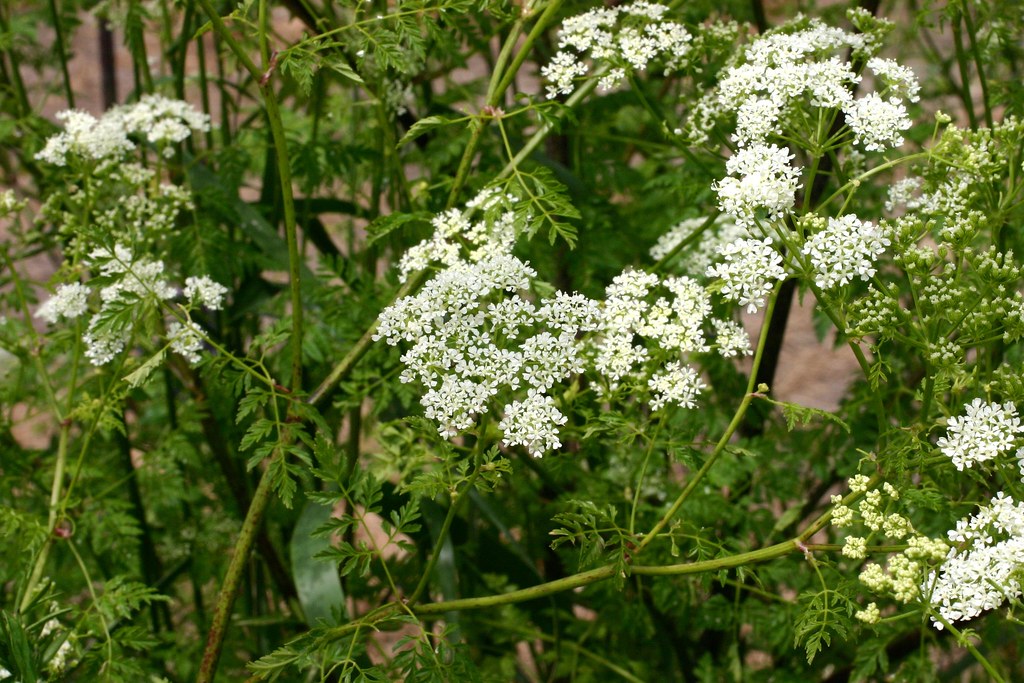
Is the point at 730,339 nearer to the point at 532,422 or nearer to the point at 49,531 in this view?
the point at 532,422

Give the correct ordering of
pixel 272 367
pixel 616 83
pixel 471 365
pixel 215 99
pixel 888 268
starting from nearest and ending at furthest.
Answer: pixel 471 365
pixel 616 83
pixel 272 367
pixel 888 268
pixel 215 99

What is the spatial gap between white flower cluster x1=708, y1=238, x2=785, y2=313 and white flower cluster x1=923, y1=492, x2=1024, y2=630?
Answer: 45cm

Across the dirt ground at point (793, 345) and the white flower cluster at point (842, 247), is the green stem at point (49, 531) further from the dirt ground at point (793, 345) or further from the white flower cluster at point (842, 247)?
the dirt ground at point (793, 345)

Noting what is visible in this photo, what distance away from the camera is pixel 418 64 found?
8.63 ft

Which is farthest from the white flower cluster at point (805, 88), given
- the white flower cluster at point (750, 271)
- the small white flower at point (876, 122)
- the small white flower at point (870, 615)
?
the small white flower at point (870, 615)

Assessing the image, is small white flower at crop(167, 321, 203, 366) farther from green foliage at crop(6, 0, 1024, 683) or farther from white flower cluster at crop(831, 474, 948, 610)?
white flower cluster at crop(831, 474, 948, 610)

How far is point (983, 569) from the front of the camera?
146 centimetres

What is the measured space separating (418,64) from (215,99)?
3.87m

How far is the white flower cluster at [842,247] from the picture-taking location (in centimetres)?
158

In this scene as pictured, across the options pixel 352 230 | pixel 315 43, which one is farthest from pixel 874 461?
pixel 352 230

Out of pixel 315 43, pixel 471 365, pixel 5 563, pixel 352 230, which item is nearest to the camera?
pixel 471 365

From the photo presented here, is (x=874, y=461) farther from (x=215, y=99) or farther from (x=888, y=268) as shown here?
(x=215, y=99)

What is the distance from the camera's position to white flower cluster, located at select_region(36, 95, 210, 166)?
2.29m

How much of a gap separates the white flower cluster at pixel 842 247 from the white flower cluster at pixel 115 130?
1521 mm
